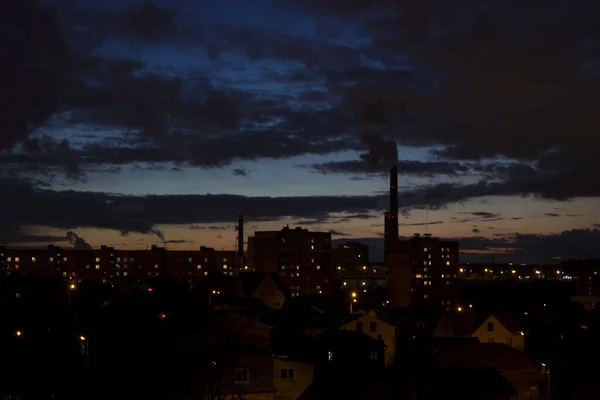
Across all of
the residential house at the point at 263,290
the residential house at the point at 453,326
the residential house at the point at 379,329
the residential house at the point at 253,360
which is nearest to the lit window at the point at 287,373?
the residential house at the point at 253,360

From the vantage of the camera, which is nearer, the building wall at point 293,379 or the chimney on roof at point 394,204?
the building wall at point 293,379

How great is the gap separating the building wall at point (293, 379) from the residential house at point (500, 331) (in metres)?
13.2

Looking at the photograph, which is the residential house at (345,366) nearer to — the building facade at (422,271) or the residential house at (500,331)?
the residential house at (500,331)

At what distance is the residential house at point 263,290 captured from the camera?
181 feet

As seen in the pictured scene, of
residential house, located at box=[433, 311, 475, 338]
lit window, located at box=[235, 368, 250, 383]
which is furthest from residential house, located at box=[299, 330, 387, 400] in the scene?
residential house, located at box=[433, 311, 475, 338]

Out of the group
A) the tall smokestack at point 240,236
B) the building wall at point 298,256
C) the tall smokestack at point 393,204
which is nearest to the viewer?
the building wall at point 298,256

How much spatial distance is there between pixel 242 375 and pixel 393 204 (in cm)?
7546

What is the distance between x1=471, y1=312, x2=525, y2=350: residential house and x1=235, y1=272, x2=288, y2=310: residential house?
19.5 m

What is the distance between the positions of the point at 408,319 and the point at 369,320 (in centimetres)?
777

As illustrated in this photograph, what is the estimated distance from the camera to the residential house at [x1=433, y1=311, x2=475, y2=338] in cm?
4353

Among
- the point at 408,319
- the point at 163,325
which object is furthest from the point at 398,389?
the point at 408,319

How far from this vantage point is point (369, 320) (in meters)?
37.3

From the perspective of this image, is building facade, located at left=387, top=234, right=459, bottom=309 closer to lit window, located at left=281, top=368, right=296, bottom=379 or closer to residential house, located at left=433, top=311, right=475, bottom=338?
residential house, located at left=433, top=311, right=475, bottom=338

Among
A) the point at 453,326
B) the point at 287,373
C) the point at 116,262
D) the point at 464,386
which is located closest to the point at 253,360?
the point at 287,373
